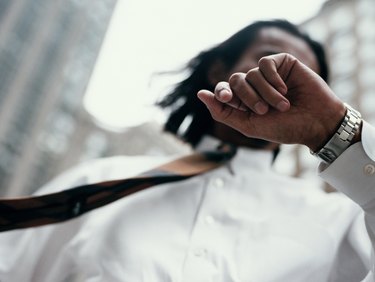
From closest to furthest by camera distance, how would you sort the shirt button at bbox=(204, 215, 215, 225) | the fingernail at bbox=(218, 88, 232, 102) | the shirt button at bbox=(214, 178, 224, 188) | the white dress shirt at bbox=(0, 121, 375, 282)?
the fingernail at bbox=(218, 88, 232, 102), the white dress shirt at bbox=(0, 121, 375, 282), the shirt button at bbox=(204, 215, 215, 225), the shirt button at bbox=(214, 178, 224, 188)

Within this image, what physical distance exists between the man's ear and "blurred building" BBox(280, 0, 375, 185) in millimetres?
16522

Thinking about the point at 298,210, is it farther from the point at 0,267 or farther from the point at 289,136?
the point at 0,267

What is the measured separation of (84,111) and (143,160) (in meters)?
38.4

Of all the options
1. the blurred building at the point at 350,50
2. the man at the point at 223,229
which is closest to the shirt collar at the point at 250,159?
the man at the point at 223,229

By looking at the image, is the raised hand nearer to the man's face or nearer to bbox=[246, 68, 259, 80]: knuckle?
bbox=[246, 68, 259, 80]: knuckle

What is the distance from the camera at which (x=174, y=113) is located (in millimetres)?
1615

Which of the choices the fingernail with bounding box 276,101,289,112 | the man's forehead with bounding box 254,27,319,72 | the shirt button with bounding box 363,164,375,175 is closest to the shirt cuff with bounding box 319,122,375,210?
the shirt button with bounding box 363,164,375,175

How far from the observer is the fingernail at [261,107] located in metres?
0.70

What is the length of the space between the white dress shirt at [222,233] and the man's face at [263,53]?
0.06 m

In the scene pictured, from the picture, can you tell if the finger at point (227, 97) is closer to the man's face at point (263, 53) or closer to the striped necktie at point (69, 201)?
the striped necktie at point (69, 201)

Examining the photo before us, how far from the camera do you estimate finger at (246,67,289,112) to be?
694 millimetres

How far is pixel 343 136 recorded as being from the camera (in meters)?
0.76

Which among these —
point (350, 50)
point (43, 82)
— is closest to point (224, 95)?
point (350, 50)

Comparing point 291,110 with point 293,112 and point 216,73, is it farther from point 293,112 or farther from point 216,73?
point 216,73
